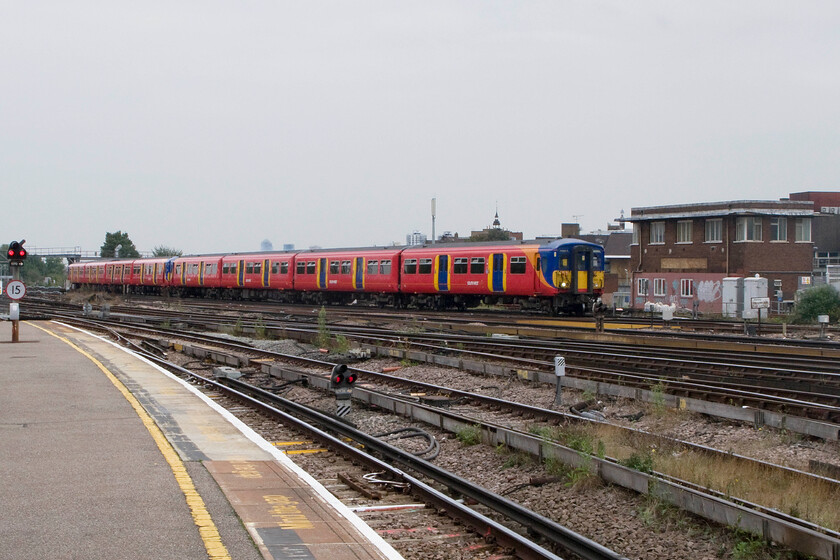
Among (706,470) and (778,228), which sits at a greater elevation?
(778,228)

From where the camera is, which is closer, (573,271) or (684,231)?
(573,271)

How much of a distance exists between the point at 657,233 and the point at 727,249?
17.0ft

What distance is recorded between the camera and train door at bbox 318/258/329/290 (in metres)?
44.3

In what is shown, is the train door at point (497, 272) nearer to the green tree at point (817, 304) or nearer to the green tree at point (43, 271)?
the green tree at point (817, 304)

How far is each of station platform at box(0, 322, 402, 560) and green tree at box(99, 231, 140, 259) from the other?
126 metres

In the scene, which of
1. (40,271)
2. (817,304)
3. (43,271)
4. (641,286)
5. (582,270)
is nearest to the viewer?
(582,270)

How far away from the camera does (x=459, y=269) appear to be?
35.1 m

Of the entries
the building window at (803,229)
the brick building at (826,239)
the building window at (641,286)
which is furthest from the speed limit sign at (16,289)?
the brick building at (826,239)

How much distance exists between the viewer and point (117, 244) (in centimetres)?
13325

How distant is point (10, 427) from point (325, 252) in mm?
34614

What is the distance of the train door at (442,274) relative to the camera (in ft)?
117

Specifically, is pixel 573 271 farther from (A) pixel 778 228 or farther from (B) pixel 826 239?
(B) pixel 826 239

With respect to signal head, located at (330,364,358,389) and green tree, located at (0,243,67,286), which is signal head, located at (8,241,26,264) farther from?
green tree, located at (0,243,67,286)

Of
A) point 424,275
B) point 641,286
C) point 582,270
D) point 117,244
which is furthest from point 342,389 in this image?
point 117,244
